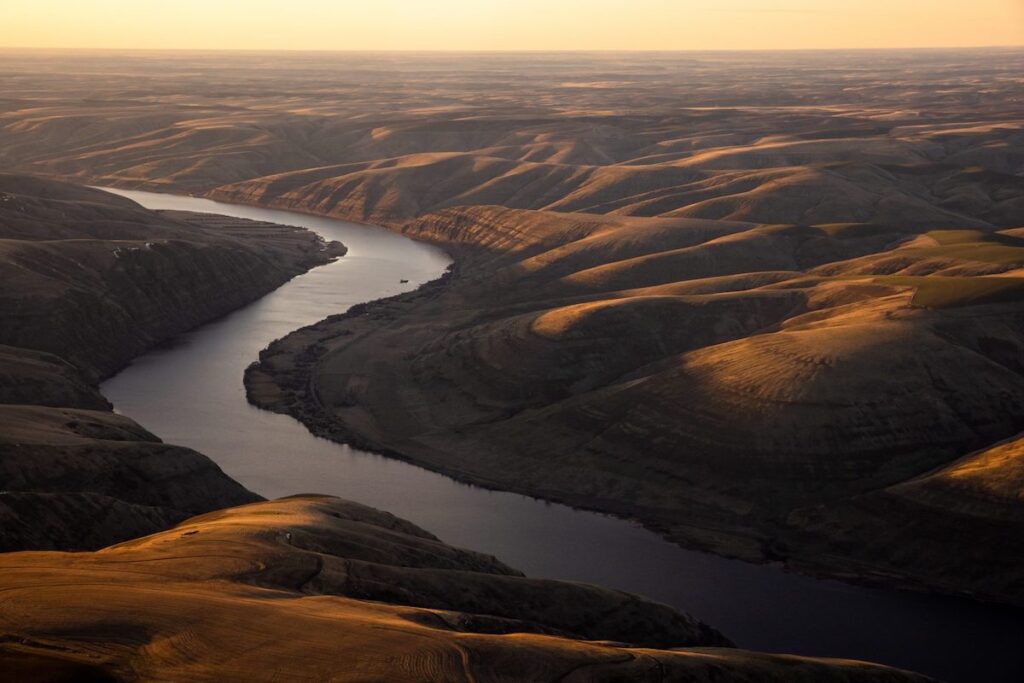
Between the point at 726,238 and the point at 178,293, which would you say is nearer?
the point at 178,293

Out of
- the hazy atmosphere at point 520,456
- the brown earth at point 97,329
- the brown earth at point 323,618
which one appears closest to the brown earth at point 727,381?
the hazy atmosphere at point 520,456

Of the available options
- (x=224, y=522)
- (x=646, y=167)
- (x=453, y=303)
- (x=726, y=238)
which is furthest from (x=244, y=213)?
(x=224, y=522)

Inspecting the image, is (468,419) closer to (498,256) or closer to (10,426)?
(10,426)

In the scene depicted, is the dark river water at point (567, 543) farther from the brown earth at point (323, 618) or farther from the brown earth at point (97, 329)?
the brown earth at point (323, 618)

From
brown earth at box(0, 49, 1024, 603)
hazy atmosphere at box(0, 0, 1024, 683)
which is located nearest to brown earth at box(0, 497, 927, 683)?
hazy atmosphere at box(0, 0, 1024, 683)

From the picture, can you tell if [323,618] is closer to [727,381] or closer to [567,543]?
[567,543]

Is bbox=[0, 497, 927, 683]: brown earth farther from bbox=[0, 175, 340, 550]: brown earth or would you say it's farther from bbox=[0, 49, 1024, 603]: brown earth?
bbox=[0, 49, 1024, 603]: brown earth

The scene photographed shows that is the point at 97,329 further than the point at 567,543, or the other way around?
the point at 97,329

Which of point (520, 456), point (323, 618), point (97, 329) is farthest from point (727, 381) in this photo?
point (97, 329)
